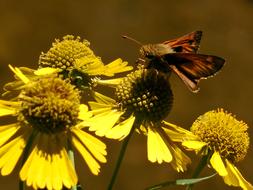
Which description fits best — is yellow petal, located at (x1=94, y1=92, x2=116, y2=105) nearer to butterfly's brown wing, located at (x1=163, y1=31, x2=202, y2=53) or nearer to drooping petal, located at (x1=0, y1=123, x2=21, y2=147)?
butterfly's brown wing, located at (x1=163, y1=31, x2=202, y2=53)

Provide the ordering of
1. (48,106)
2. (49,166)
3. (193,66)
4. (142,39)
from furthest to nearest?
(142,39) < (193,66) < (48,106) < (49,166)

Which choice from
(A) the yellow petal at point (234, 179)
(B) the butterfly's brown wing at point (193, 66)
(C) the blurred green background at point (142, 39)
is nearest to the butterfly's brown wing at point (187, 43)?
(B) the butterfly's brown wing at point (193, 66)

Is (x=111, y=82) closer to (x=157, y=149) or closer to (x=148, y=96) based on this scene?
(x=148, y=96)

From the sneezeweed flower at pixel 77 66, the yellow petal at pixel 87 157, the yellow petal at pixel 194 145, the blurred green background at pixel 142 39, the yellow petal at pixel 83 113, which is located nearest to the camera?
the yellow petal at pixel 87 157

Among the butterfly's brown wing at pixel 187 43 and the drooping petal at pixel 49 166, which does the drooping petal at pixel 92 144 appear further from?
the butterfly's brown wing at pixel 187 43

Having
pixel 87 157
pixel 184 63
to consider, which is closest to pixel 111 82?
pixel 184 63

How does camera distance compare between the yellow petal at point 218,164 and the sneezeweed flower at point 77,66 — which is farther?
the sneezeweed flower at point 77,66

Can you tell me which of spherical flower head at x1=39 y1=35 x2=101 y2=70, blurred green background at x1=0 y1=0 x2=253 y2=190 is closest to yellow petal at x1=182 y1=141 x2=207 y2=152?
spherical flower head at x1=39 y1=35 x2=101 y2=70

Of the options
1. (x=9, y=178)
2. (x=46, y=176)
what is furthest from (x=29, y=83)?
(x=9, y=178)
